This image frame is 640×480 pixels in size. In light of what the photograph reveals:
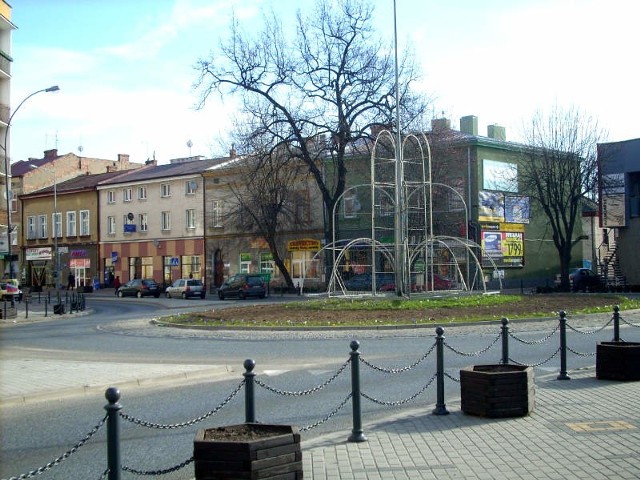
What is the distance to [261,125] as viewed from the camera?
40.9m

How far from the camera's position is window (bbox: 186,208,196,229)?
6344cm

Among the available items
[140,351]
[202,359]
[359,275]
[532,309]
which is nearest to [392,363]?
[202,359]

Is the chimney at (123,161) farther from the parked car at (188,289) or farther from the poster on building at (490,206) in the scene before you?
the poster on building at (490,206)

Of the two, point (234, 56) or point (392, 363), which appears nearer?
point (392, 363)

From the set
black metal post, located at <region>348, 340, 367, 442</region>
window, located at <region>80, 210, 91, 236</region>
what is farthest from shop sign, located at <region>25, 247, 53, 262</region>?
black metal post, located at <region>348, 340, 367, 442</region>

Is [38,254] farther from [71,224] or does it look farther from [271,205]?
[271,205]

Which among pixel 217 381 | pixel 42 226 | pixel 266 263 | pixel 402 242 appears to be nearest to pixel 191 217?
pixel 266 263

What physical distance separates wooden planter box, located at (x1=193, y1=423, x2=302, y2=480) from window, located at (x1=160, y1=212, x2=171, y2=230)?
60.8 m

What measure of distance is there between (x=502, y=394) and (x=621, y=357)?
3.42 meters

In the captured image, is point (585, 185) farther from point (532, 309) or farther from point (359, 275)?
point (532, 309)

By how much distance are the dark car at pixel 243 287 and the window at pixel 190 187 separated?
16.8 m

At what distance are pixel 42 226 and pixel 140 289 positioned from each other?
80.2 ft

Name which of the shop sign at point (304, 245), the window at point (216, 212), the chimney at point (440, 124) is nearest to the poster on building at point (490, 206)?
the chimney at point (440, 124)

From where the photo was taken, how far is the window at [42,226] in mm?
74562
